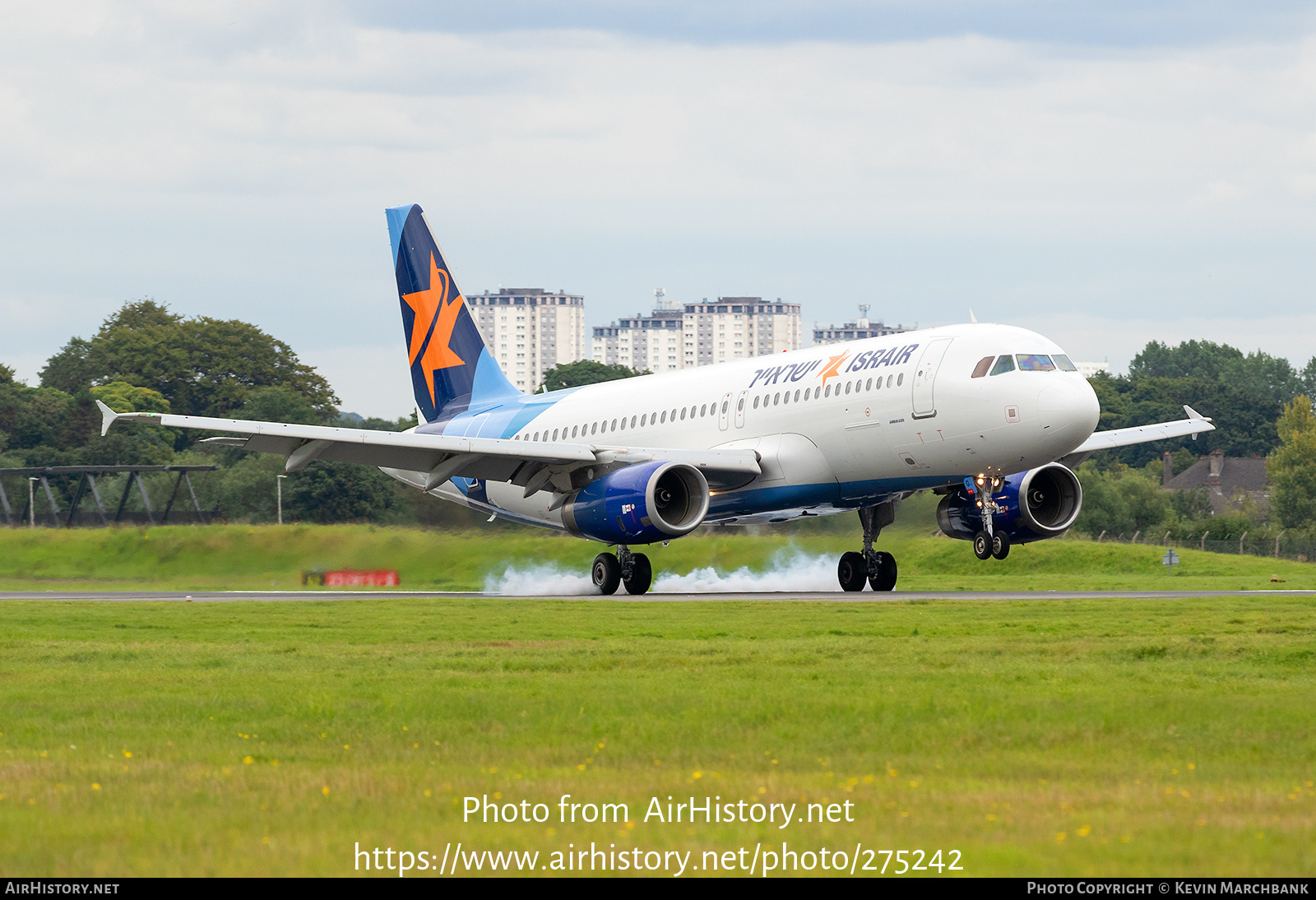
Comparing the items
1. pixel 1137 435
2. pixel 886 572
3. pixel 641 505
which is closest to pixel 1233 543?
pixel 1137 435

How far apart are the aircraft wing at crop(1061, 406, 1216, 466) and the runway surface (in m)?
3.61

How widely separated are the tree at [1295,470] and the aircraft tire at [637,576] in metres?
65.6

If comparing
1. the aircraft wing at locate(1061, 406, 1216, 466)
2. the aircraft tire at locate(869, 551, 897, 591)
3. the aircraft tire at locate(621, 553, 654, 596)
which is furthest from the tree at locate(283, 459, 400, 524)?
the aircraft wing at locate(1061, 406, 1216, 466)

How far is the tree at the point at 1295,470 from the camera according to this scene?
316 ft

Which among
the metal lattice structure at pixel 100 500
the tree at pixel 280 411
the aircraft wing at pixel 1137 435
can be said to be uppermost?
the tree at pixel 280 411

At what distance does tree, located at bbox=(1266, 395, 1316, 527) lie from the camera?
96250mm

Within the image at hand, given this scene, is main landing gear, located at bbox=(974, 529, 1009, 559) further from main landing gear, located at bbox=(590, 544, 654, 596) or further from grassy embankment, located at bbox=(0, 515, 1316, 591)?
main landing gear, located at bbox=(590, 544, 654, 596)

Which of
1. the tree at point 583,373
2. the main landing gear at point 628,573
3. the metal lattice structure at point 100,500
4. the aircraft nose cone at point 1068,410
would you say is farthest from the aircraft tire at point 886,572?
the tree at point 583,373

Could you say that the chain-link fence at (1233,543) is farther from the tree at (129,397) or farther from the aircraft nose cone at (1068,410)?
the tree at (129,397)

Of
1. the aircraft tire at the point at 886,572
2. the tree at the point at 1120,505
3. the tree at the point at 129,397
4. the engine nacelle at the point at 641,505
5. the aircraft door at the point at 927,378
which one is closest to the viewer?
the aircraft door at the point at 927,378

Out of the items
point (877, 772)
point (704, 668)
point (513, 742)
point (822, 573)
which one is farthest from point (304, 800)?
point (822, 573)

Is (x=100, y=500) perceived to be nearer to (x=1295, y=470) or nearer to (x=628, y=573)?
(x=628, y=573)

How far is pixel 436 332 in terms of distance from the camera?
42.3 meters

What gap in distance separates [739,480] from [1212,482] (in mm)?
102530
